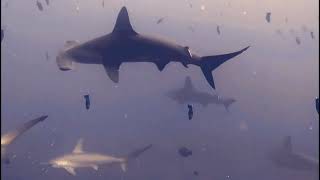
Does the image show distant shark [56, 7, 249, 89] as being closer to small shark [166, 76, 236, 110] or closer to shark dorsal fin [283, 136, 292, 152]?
shark dorsal fin [283, 136, 292, 152]

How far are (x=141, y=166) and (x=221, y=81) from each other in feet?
58.4

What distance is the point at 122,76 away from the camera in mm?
39625

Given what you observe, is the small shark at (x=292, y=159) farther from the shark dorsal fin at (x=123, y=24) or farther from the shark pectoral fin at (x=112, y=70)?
the shark dorsal fin at (x=123, y=24)

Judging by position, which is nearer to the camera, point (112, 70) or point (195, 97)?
point (112, 70)

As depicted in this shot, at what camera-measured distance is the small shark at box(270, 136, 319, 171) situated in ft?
54.0

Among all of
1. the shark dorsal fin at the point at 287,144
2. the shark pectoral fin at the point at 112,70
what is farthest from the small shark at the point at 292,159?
the shark pectoral fin at the point at 112,70

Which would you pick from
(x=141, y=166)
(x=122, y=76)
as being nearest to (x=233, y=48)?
(x=122, y=76)

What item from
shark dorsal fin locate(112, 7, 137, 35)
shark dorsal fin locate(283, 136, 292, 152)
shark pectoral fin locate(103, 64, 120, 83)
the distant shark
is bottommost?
shark dorsal fin locate(283, 136, 292, 152)

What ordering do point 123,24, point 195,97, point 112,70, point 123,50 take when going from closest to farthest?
1. point 123,24
2. point 123,50
3. point 112,70
4. point 195,97

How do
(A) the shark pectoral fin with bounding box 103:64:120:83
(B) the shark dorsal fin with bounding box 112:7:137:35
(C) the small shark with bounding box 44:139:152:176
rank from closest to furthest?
(B) the shark dorsal fin with bounding box 112:7:137:35 → (A) the shark pectoral fin with bounding box 103:64:120:83 → (C) the small shark with bounding box 44:139:152:176

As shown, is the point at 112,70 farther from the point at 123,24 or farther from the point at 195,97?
the point at 195,97

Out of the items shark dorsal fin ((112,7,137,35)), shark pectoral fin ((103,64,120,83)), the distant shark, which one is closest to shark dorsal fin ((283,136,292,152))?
the distant shark

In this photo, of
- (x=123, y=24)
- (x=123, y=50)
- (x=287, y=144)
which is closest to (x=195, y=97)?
(x=287, y=144)

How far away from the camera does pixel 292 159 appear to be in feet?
54.1
